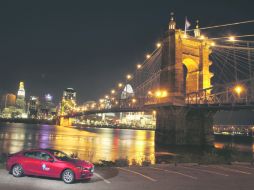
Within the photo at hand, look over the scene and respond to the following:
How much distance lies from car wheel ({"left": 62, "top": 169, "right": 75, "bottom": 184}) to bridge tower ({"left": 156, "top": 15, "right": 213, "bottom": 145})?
39.4 meters

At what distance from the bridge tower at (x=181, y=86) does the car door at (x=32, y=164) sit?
39.3 meters

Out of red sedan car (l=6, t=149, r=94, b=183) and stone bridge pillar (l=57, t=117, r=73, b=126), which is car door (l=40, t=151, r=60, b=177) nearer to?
red sedan car (l=6, t=149, r=94, b=183)

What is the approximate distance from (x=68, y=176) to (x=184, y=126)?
4245 centimetres

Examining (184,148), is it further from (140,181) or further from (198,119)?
(140,181)

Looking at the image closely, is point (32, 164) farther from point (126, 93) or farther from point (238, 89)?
point (126, 93)

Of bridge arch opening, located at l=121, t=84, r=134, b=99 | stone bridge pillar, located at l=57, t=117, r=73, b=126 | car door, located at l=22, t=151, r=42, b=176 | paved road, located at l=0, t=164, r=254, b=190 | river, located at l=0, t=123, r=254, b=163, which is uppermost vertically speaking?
bridge arch opening, located at l=121, t=84, r=134, b=99

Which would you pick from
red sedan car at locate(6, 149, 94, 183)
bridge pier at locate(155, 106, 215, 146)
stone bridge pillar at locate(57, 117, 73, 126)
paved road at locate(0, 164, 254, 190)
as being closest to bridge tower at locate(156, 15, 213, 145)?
bridge pier at locate(155, 106, 215, 146)

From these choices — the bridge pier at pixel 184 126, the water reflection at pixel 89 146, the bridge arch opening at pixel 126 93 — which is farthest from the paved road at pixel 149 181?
the bridge arch opening at pixel 126 93

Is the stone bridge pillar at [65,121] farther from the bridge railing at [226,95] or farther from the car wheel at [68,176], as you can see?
the car wheel at [68,176]

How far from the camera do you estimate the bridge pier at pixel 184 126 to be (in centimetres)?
5178

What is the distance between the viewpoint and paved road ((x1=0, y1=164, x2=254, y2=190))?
11.9m

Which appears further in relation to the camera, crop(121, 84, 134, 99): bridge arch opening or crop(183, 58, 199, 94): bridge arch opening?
crop(121, 84, 134, 99): bridge arch opening

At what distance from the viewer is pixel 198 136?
55156 mm

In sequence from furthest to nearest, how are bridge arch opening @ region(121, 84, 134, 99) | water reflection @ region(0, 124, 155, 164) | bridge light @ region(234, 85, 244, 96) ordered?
bridge arch opening @ region(121, 84, 134, 99) < bridge light @ region(234, 85, 244, 96) < water reflection @ region(0, 124, 155, 164)
